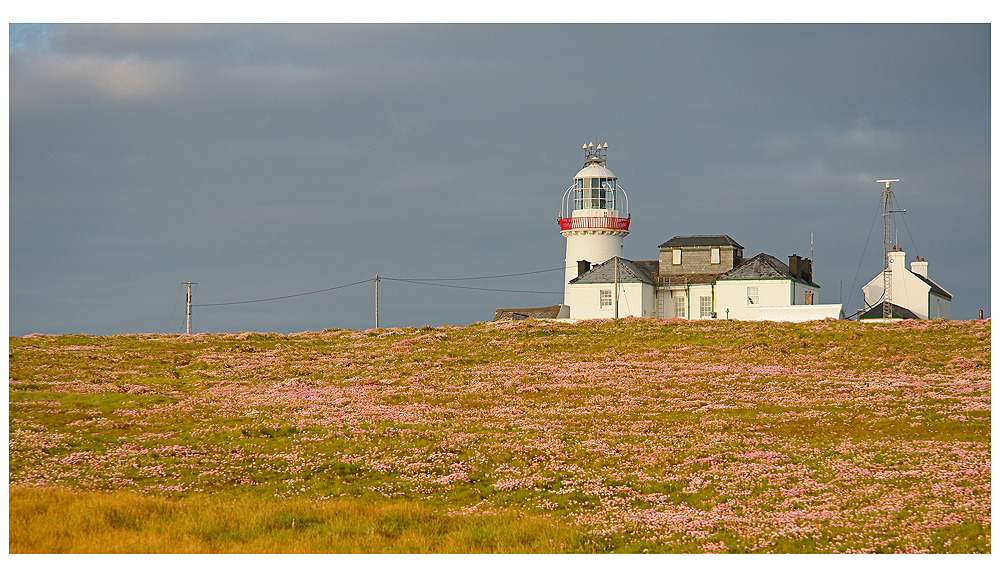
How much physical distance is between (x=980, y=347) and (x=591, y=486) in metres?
32.1

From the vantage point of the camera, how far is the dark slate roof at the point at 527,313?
3219 inches

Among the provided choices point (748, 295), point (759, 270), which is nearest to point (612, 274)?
point (748, 295)

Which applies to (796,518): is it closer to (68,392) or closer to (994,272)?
(994,272)

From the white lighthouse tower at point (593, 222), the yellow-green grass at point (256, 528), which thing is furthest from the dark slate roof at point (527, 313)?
the yellow-green grass at point (256, 528)

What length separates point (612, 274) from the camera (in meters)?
76.1

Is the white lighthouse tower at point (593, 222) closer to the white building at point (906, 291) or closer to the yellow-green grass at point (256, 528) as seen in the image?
the white building at point (906, 291)

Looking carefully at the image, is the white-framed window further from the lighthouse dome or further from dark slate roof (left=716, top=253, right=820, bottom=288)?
the lighthouse dome

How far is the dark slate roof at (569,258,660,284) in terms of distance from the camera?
75.1 m

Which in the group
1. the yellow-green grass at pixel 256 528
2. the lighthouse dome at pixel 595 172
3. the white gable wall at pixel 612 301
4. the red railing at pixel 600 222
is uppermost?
the lighthouse dome at pixel 595 172

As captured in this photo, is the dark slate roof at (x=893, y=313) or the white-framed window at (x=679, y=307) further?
the white-framed window at (x=679, y=307)

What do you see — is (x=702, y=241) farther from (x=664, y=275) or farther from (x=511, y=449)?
(x=511, y=449)

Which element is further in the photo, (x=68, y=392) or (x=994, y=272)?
(x=68, y=392)
